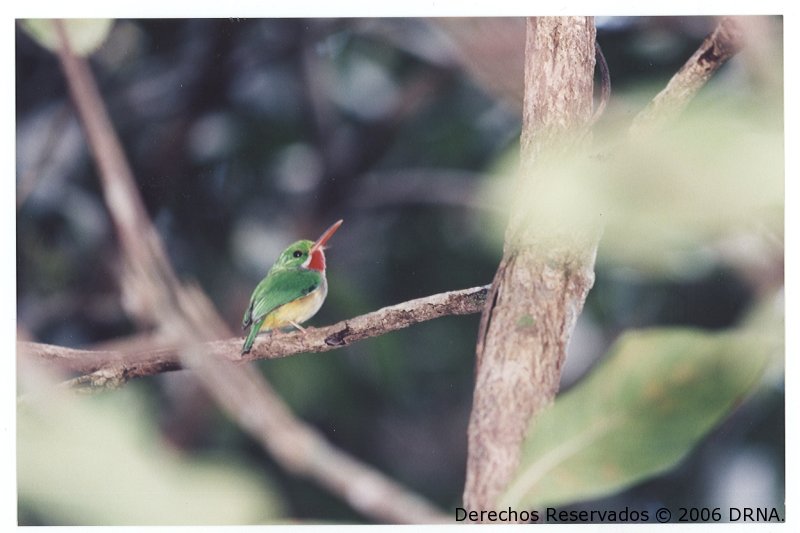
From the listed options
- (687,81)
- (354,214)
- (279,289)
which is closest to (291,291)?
(279,289)

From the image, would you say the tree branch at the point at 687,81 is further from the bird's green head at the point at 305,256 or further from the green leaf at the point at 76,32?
the green leaf at the point at 76,32

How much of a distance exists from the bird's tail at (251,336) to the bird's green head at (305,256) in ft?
0.26

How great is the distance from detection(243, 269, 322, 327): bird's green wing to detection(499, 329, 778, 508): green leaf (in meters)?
0.42

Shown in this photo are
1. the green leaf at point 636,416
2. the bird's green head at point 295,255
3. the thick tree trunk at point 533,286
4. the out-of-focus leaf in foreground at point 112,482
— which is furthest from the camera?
the bird's green head at point 295,255

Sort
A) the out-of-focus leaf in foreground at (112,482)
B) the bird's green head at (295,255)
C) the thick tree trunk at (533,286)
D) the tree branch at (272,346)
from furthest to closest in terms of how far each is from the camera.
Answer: the bird's green head at (295,255) → the tree branch at (272,346) → the thick tree trunk at (533,286) → the out-of-focus leaf in foreground at (112,482)

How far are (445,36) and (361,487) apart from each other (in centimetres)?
61

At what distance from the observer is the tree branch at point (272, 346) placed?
85cm

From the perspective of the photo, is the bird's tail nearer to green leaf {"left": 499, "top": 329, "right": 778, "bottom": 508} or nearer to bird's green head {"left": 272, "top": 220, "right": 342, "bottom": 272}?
bird's green head {"left": 272, "top": 220, "right": 342, "bottom": 272}

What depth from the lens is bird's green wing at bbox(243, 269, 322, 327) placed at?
91cm

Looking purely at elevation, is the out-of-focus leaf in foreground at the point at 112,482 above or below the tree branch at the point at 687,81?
below

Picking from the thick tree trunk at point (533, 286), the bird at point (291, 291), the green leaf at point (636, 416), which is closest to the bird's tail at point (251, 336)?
the bird at point (291, 291)

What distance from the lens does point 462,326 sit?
2.87ft

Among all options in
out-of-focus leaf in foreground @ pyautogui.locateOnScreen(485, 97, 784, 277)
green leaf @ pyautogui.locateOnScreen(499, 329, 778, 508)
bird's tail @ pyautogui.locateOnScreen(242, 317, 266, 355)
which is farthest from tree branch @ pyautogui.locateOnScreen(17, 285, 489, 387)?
green leaf @ pyautogui.locateOnScreen(499, 329, 778, 508)

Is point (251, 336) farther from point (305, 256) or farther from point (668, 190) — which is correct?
point (668, 190)
